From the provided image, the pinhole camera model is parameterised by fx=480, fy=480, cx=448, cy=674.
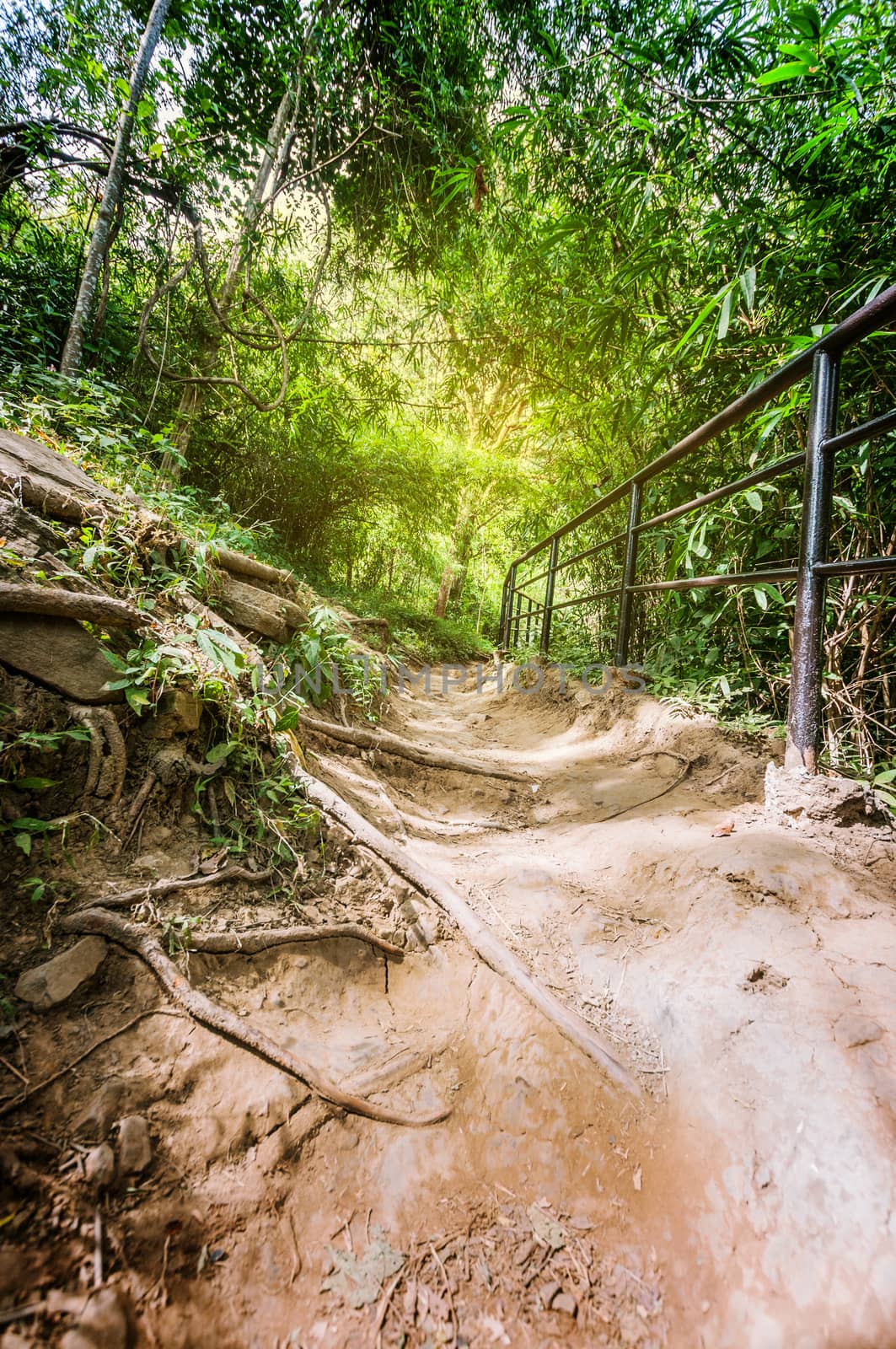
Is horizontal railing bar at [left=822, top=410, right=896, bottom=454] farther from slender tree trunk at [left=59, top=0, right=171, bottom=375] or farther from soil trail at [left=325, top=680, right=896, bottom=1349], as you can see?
slender tree trunk at [left=59, top=0, right=171, bottom=375]

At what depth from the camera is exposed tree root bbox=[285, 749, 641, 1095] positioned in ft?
2.51

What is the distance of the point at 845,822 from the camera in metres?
1.00

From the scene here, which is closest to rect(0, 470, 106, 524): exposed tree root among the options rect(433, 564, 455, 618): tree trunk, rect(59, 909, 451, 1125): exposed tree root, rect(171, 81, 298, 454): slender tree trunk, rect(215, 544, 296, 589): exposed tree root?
rect(215, 544, 296, 589): exposed tree root

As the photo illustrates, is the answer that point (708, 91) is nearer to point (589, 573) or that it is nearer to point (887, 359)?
point (887, 359)

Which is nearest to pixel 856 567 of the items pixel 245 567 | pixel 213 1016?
pixel 213 1016

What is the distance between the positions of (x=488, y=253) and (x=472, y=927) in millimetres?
4448

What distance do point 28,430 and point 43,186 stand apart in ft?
8.79

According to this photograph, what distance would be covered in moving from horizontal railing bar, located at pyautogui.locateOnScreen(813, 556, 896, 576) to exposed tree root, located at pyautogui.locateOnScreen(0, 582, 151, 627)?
5.25ft

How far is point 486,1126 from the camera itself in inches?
26.6

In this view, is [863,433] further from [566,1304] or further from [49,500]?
[49,500]

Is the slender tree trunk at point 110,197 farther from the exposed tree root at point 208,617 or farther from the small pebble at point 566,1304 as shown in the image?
the small pebble at point 566,1304

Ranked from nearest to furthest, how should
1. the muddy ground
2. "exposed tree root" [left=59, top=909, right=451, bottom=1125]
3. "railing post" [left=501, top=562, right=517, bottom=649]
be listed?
the muddy ground → "exposed tree root" [left=59, top=909, right=451, bottom=1125] → "railing post" [left=501, top=562, right=517, bottom=649]

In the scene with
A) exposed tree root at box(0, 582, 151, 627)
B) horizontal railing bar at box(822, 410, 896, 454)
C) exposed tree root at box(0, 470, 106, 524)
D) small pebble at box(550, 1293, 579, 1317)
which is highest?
horizontal railing bar at box(822, 410, 896, 454)

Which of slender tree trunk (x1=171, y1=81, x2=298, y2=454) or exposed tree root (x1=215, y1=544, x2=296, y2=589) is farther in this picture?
slender tree trunk (x1=171, y1=81, x2=298, y2=454)
